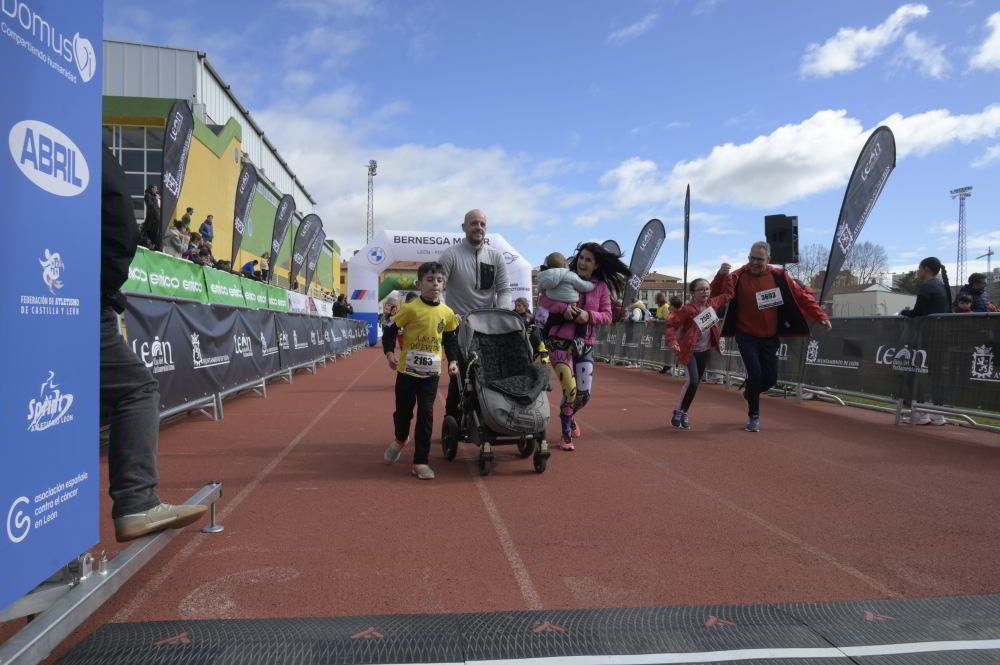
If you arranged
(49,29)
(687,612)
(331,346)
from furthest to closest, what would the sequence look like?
Answer: (331,346) < (687,612) < (49,29)

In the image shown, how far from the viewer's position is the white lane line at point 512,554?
2961 mm

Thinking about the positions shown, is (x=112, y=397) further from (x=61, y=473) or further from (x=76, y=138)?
(x=76, y=138)

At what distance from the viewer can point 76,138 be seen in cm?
221

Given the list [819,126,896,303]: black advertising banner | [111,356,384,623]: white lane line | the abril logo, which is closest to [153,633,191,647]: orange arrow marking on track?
[111,356,384,623]: white lane line

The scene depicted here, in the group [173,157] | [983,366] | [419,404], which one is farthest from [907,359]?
[173,157]

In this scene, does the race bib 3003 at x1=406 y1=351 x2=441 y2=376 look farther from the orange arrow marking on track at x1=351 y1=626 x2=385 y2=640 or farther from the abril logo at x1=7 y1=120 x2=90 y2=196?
the abril logo at x1=7 y1=120 x2=90 y2=196

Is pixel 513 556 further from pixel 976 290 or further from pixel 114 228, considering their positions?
pixel 976 290

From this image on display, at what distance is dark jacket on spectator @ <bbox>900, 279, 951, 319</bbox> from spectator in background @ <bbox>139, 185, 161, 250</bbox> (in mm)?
11324

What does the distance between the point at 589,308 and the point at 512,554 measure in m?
3.31

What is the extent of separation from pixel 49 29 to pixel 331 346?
1820cm

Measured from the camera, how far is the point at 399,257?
28078 mm

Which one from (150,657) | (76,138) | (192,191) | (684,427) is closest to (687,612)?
(150,657)

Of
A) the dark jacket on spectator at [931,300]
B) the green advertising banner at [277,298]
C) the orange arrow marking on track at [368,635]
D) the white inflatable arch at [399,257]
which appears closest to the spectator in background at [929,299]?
the dark jacket on spectator at [931,300]

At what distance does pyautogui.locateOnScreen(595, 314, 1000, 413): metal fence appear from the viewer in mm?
7312
